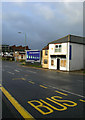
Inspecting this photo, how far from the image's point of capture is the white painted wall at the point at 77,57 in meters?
25.5

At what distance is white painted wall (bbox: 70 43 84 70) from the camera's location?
83.8ft

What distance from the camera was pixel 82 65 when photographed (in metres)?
27.5

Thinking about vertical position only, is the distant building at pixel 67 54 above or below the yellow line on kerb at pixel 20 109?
above

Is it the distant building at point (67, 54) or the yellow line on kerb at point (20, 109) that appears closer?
the yellow line on kerb at point (20, 109)

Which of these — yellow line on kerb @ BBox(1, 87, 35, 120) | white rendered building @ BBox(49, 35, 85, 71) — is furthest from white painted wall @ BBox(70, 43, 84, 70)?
yellow line on kerb @ BBox(1, 87, 35, 120)

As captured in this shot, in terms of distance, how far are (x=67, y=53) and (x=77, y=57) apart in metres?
2.82

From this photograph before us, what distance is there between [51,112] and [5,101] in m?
2.80

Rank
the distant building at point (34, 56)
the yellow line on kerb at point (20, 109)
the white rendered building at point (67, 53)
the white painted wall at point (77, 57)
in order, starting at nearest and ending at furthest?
the yellow line on kerb at point (20, 109) < the white rendered building at point (67, 53) < the white painted wall at point (77, 57) < the distant building at point (34, 56)

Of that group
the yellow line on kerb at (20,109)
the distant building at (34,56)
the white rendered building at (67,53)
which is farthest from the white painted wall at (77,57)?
the yellow line on kerb at (20,109)

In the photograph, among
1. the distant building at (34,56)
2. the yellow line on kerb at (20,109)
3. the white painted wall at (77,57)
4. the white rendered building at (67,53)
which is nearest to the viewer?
the yellow line on kerb at (20,109)

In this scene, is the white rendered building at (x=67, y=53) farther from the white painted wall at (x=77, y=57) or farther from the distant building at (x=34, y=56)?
the distant building at (x=34, y=56)

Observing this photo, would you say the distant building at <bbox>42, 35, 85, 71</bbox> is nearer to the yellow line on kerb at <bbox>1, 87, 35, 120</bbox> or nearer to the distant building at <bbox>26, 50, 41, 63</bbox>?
the distant building at <bbox>26, 50, 41, 63</bbox>

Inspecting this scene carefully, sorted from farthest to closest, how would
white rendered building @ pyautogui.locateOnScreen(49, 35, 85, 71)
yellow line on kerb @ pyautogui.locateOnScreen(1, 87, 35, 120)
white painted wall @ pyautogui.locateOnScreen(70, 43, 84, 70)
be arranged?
white painted wall @ pyautogui.locateOnScreen(70, 43, 84, 70), white rendered building @ pyautogui.locateOnScreen(49, 35, 85, 71), yellow line on kerb @ pyautogui.locateOnScreen(1, 87, 35, 120)

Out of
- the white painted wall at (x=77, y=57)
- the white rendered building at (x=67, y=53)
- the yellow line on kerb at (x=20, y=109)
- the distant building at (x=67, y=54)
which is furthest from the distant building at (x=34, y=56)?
the yellow line on kerb at (x=20, y=109)
